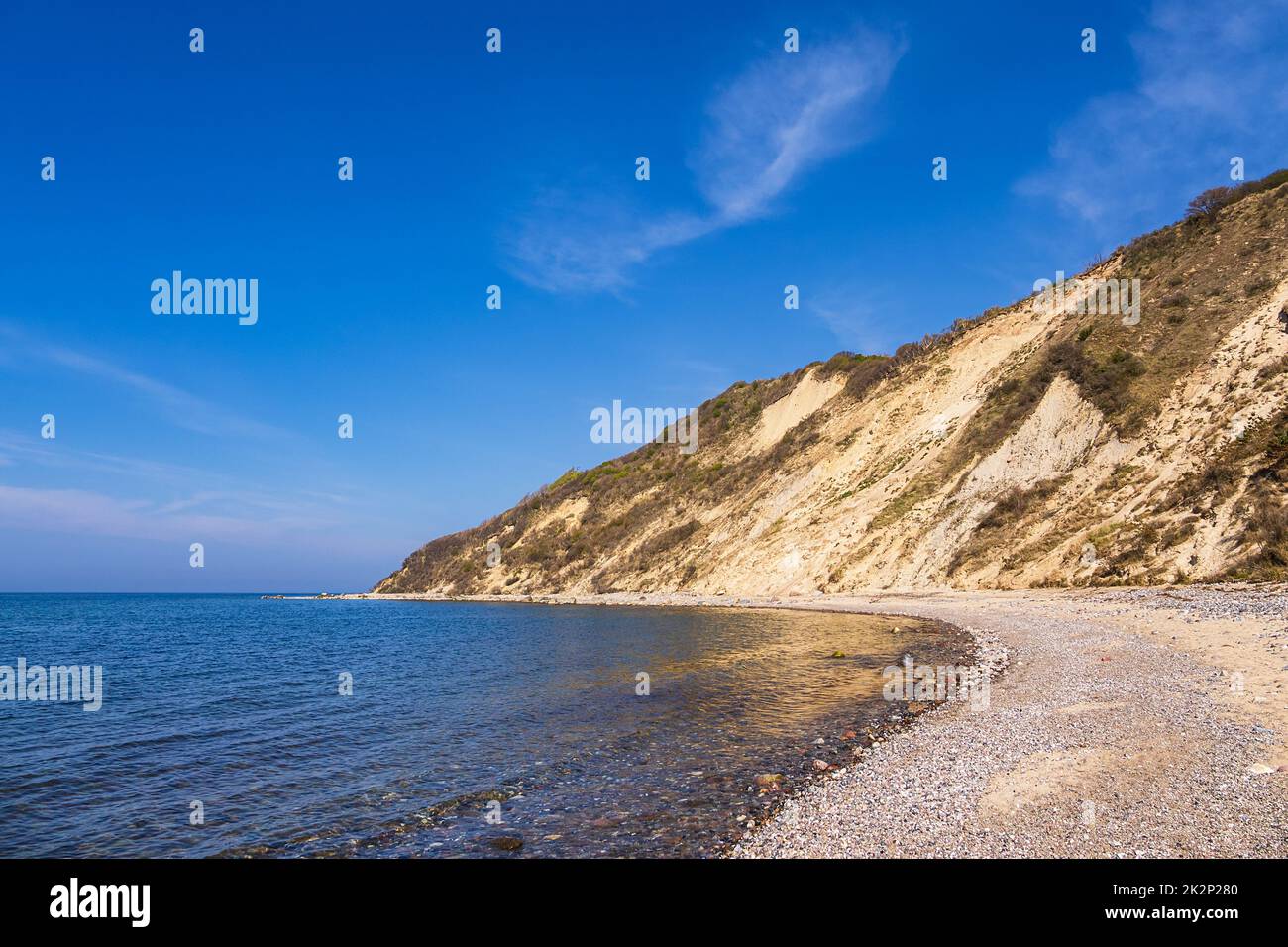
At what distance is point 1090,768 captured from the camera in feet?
31.5

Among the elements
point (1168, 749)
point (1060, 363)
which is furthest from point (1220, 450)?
point (1168, 749)

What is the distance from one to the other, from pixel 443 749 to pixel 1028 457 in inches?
1779

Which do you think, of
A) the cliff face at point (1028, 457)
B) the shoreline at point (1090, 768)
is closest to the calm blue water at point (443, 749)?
the shoreline at point (1090, 768)

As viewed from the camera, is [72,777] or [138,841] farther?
[72,777]

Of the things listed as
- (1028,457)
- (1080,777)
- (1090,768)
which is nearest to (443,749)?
(1080,777)

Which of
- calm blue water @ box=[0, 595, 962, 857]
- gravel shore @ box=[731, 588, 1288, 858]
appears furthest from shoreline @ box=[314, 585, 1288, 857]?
calm blue water @ box=[0, 595, 962, 857]

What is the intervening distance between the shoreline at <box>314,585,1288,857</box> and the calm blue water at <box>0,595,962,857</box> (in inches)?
59.0

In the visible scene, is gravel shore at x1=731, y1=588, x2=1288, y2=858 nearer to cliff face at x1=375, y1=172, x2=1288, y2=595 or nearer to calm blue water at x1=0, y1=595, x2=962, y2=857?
calm blue water at x1=0, y1=595, x2=962, y2=857

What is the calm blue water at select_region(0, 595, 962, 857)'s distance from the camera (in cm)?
1052

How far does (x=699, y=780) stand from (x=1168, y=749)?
7003 millimetres

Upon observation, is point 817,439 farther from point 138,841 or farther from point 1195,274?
point 138,841

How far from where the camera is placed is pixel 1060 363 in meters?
51.5

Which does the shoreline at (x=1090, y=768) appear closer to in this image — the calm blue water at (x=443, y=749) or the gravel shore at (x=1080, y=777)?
the gravel shore at (x=1080, y=777)

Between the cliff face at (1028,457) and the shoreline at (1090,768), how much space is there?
50.2 ft
